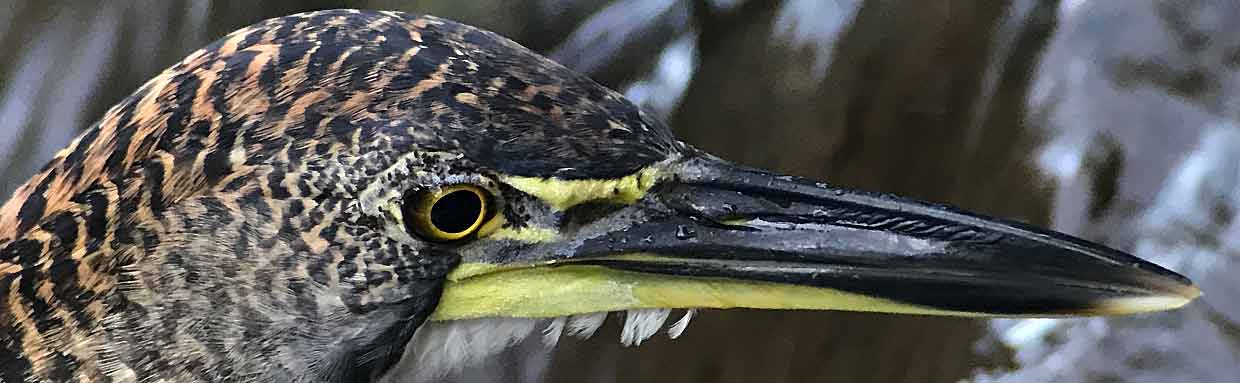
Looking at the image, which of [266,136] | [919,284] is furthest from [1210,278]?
[266,136]

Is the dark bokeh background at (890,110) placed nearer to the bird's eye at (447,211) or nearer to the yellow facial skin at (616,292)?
the yellow facial skin at (616,292)

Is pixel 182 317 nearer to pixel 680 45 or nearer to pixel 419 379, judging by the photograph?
pixel 419 379

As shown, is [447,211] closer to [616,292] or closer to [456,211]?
[456,211]

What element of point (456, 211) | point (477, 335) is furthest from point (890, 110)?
point (456, 211)

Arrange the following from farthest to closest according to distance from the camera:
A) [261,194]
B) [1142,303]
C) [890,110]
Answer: [890,110], [1142,303], [261,194]

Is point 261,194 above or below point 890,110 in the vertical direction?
below

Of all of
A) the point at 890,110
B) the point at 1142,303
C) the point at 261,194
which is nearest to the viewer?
the point at 261,194
